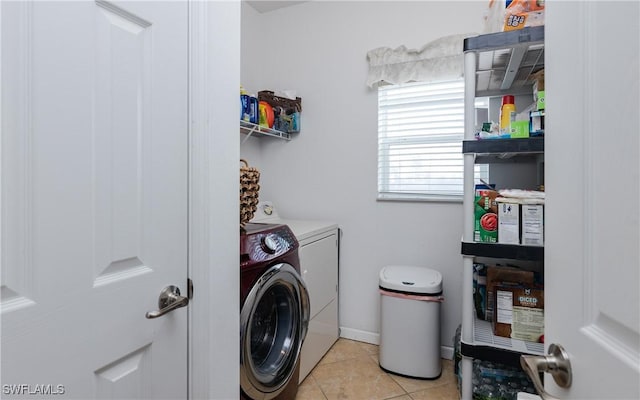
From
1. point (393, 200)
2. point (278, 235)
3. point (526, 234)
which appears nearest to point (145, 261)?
point (278, 235)

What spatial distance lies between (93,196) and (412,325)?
73.4 inches

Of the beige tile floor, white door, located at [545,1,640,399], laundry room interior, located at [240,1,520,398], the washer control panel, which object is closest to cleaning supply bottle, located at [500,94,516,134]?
laundry room interior, located at [240,1,520,398]

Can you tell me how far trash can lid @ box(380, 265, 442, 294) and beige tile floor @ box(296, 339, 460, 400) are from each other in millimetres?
567

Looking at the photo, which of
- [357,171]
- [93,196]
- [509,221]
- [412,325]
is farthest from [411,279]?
[93,196]

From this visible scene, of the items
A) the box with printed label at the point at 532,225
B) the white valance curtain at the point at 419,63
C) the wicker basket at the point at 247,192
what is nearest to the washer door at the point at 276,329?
the wicker basket at the point at 247,192

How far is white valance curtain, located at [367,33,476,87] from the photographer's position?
220 centimetres

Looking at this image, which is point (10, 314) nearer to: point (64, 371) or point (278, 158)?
point (64, 371)

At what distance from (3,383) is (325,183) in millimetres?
2224

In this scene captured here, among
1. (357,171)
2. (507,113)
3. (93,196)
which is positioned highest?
(507,113)

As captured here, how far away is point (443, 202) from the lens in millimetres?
2307

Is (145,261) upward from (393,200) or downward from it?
downward

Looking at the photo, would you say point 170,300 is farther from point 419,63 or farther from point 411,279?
point 419,63

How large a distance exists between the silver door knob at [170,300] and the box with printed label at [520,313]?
1433mm

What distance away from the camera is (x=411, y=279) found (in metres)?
2.07
